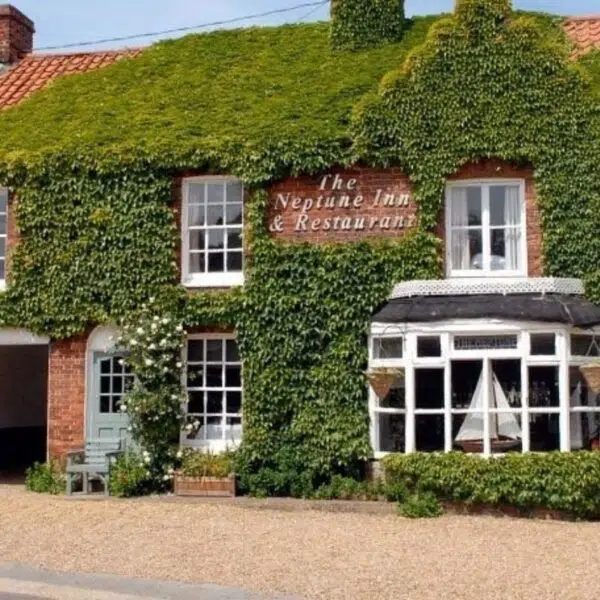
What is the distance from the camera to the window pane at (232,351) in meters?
16.3

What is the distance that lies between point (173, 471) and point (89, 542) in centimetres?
371

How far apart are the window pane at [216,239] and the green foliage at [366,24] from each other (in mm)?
4709

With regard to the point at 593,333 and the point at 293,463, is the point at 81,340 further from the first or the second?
the point at 593,333

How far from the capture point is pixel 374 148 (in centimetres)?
1580

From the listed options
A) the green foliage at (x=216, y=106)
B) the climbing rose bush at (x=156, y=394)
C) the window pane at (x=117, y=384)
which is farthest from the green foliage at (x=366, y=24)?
the window pane at (x=117, y=384)

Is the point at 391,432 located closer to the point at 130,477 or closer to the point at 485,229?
the point at 485,229

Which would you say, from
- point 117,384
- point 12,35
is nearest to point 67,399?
point 117,384

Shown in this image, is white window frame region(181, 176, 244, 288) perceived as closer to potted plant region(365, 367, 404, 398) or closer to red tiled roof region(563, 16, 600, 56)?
potted plant region(365, 367, 404, 398)

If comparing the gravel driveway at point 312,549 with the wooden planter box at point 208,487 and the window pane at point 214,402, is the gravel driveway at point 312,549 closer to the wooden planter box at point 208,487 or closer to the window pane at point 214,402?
the wooden planter box at point 208,487

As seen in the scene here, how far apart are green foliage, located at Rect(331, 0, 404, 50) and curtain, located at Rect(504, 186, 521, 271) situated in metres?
4.63

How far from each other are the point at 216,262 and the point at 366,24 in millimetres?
5697

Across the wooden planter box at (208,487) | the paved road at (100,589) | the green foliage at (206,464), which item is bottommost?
the paved road at (100,589)

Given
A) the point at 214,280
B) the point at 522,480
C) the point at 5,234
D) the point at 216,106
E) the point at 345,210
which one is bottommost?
the point at 522,480

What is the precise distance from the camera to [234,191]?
1669cm
